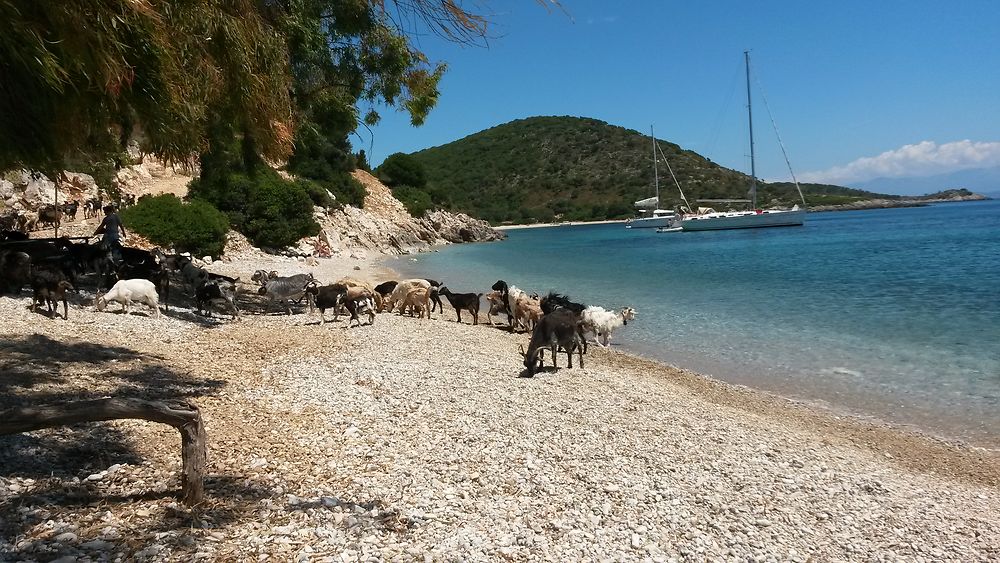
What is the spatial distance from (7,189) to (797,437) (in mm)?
31845

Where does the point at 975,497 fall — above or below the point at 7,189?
below

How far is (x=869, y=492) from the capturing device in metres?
6.16

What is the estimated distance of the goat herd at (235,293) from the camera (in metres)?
10.6

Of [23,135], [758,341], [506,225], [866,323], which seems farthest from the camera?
[506,225]

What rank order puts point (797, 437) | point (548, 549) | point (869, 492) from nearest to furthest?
1. point (548, 549)
2. point (869, 492)
3. point (797, 437)

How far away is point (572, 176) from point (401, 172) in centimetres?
6007

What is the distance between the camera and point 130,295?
12.0 m

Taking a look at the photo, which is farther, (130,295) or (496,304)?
(496,304)

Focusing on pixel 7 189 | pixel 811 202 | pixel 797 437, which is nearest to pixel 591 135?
pixel 811 202

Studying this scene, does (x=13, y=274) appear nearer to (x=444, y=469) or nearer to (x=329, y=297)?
(x=329, y=297)

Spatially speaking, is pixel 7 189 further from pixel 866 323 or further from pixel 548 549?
pixel 866 323

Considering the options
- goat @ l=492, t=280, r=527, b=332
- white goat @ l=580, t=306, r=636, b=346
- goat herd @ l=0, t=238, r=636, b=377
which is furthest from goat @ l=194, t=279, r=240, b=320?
white goat @ l=580, t=306, r=636, b=346

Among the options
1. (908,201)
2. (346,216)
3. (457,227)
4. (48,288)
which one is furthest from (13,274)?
(908,201)

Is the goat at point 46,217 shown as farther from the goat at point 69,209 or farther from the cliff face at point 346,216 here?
the goat at point 69,209
